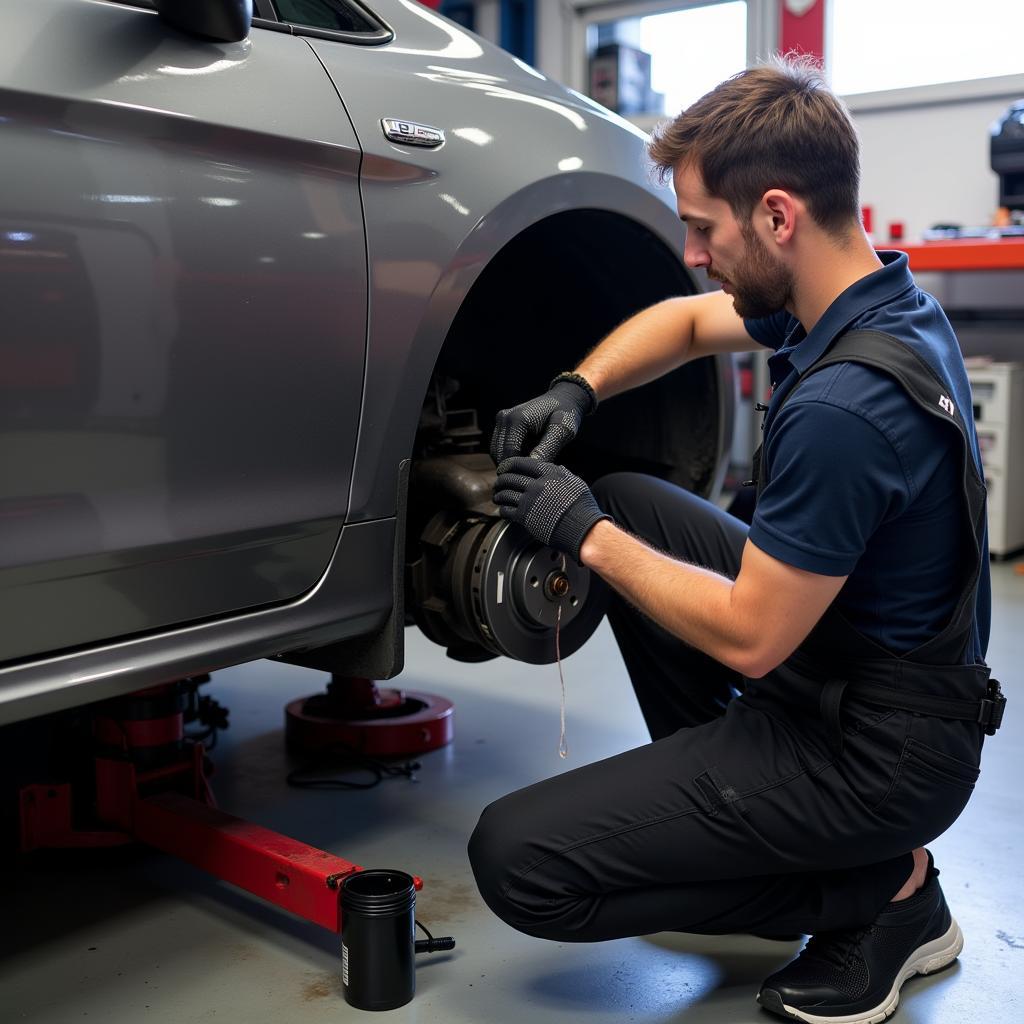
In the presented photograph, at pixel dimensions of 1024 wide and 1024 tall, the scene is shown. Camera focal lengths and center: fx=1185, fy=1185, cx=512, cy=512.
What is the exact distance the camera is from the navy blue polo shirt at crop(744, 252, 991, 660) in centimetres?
120

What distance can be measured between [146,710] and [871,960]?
1049 millimetres

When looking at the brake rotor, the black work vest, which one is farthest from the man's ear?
the brake rotor

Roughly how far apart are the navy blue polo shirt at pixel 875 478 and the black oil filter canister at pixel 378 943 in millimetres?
587

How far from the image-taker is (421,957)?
4.94 feet

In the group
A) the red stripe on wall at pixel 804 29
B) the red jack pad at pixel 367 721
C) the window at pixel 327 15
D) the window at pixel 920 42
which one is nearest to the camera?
the window at pixel 327 15

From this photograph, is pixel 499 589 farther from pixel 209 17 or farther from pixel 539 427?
pixel 209 17

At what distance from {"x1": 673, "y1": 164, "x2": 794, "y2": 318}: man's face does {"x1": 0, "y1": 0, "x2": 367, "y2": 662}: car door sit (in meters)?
0.39

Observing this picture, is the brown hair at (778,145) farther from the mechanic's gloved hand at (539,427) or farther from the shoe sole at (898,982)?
the shoe sole at (898,982)

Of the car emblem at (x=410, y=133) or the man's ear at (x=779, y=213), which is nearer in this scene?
the man's ear at (x=779, y=213)

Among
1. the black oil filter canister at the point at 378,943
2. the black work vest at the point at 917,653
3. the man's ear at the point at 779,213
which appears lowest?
the black oil filter canister at the point at 378,943

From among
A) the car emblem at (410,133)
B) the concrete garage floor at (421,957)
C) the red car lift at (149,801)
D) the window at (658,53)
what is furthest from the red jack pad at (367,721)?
the window at (658,53)

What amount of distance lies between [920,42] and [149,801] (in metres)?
5.08

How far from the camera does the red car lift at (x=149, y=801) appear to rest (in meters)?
1.59

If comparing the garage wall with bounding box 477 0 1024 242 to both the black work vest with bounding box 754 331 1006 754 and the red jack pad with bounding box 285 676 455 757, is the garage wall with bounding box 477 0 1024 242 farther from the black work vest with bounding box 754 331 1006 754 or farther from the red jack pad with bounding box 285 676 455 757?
the black work vest with bounding box 754 331 1006 754
